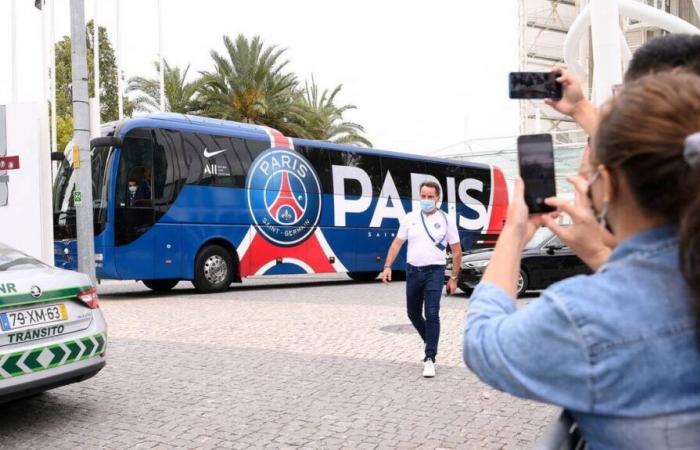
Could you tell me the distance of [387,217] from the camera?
1953 centimetres

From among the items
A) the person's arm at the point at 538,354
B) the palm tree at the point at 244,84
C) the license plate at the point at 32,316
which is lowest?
the license plate at the point at 32,316

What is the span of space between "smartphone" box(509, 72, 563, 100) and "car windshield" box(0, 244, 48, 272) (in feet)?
13.8

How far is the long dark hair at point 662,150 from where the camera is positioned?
1215 millimetres

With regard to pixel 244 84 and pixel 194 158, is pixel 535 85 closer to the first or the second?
pixel 194 158

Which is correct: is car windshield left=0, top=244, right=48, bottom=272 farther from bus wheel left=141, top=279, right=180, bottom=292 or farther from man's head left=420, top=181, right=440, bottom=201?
bus wheel left=141, top=279, right=180, bottom=292

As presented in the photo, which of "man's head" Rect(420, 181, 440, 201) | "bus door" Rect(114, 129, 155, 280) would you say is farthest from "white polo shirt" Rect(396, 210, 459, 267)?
"bus door" Rect(114, 129, 155, 280)

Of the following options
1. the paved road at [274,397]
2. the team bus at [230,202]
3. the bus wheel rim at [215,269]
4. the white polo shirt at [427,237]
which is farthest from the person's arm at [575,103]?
the bus wheel rim at [215,269]

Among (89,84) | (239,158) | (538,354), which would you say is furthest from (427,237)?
(89,84)

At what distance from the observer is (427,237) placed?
704cm

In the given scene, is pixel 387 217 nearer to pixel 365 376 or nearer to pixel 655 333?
pixel 365 376

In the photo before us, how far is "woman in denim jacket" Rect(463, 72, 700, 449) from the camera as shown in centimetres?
125

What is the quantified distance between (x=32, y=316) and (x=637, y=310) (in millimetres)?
4629

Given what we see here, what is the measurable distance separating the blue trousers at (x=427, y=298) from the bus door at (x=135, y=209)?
28.1ft

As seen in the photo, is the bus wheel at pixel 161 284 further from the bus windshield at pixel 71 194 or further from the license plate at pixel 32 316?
the license plate at pixel 32 316
